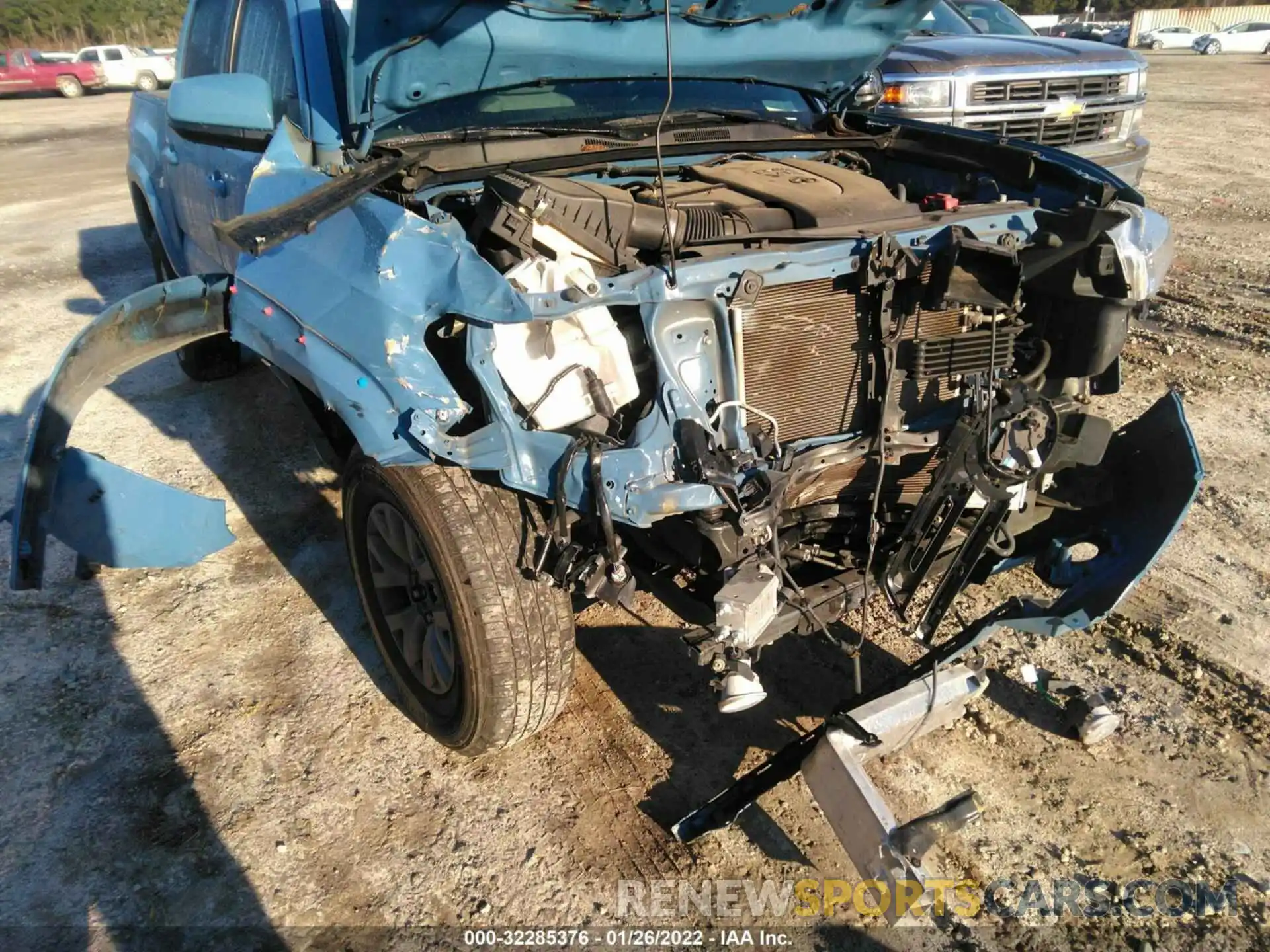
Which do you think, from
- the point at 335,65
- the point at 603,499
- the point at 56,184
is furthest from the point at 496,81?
the point at 56,184

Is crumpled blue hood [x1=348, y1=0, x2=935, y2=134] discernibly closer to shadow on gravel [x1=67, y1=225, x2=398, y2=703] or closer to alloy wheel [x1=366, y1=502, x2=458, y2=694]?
shadow on gravel [x1=67, y1=225, x2=398, y2=703]

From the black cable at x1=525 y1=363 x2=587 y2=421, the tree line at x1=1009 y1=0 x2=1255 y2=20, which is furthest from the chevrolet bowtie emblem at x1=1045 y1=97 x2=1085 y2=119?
the tree line at x1=1009 y1=0 x2=1255 y2=20

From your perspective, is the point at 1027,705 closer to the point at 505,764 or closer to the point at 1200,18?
the point at 505,764

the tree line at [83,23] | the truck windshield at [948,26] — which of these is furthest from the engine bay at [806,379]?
the tree line at [83,23]

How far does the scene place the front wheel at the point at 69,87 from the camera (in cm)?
2369

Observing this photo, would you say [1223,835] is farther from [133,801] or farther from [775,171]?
[133,801]

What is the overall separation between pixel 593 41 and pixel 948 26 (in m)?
6.13

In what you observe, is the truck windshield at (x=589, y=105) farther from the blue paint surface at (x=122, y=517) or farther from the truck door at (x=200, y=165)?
the blue paint surface at (x=122, y=517)

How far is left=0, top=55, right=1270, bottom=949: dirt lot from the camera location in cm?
229

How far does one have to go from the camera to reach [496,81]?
3.09 meters

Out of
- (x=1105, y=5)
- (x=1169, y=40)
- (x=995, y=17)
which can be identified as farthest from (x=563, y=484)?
→ (x=1105, y=5)

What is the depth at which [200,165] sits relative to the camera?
3.96 m

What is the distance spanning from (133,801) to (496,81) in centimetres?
260

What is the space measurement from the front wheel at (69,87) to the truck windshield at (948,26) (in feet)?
81.8
